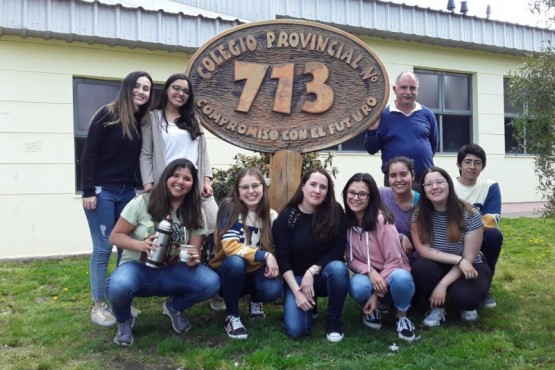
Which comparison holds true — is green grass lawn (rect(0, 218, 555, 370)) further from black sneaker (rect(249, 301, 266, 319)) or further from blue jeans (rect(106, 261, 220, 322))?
blue jeans (rect(106, 261, 220, 322))

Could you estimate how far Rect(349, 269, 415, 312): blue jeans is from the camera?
3725mm

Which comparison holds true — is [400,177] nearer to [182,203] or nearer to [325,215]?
[325,215]

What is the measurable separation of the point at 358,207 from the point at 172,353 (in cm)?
162

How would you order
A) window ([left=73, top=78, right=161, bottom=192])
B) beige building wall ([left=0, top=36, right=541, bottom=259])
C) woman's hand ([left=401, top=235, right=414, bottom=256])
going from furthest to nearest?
1. window ([left=73, top=78, right=161, bottom=192])
2. beige building wall ([left=0, top=36, right=541, bottom=259])
3. woman's hand ([left=401, top=235, right=414, bottom=256])

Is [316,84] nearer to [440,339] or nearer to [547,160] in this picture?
[547,160]

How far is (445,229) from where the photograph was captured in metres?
3.98

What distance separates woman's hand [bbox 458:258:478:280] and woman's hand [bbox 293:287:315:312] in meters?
1.11

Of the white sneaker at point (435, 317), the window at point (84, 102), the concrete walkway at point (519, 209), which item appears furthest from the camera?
the concrete walkway at point (519, 209)

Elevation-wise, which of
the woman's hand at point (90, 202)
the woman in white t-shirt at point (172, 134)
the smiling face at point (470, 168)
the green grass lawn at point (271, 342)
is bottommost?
the green grass lawn at point (271, 342)

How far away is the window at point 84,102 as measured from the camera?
7.85m

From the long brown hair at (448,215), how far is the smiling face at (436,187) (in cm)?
3

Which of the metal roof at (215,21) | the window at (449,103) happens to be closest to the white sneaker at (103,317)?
the metal roof at (215,21)

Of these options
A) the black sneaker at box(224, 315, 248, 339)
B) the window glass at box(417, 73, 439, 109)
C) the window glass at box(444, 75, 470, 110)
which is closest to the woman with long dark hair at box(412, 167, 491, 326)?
the black sneaker at box(224, 315, 248, 339)

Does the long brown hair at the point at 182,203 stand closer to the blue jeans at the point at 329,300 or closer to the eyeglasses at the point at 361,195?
the blue jeans at the point at 329,300
